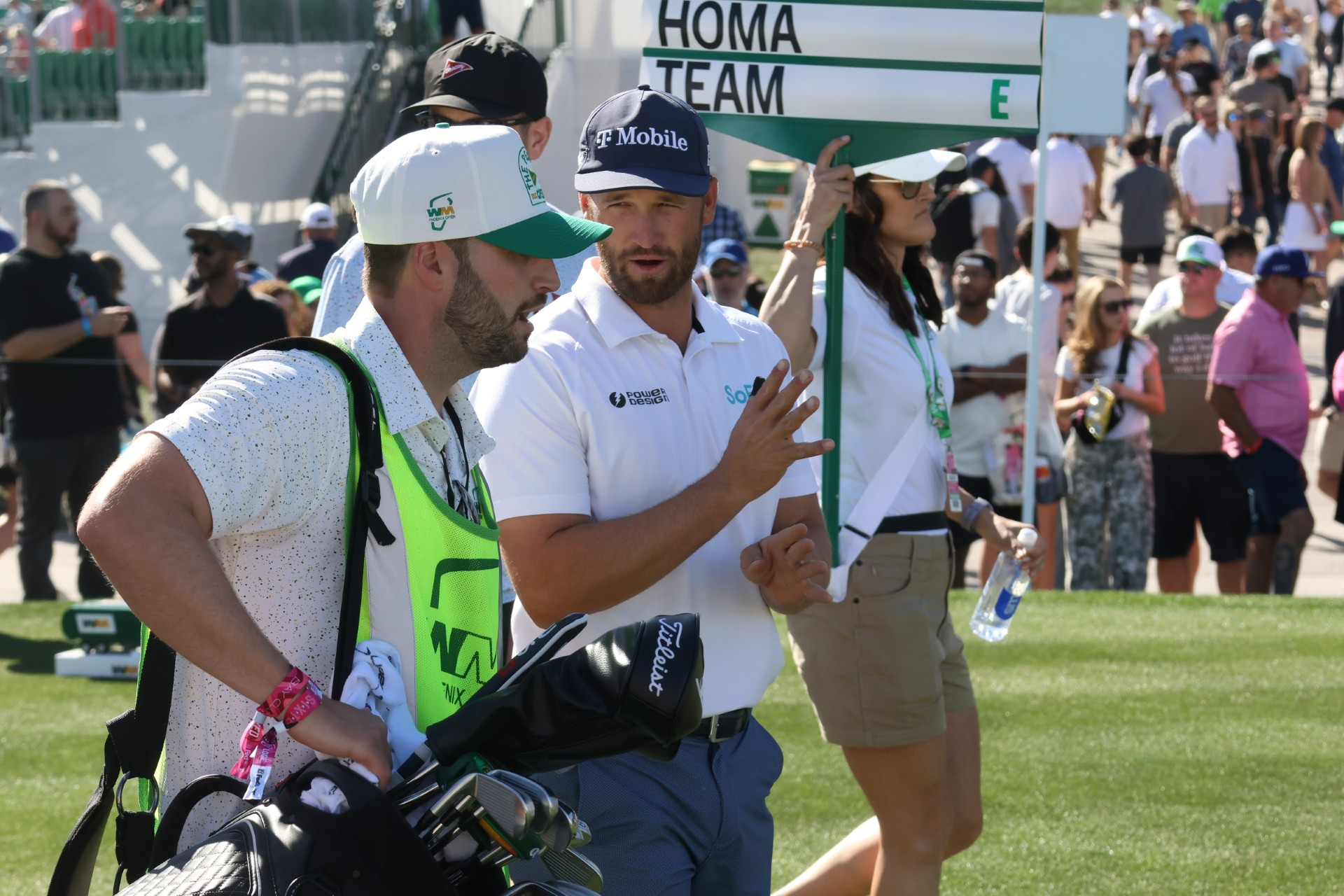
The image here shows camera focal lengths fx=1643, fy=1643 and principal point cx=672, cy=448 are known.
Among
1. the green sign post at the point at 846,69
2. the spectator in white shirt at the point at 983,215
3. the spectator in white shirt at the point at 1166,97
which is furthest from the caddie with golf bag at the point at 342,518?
the spectator in white shirt at the point at 1166,97

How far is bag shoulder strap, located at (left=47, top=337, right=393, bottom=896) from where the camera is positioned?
7.16 feet

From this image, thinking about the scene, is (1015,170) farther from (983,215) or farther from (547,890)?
(547,890)

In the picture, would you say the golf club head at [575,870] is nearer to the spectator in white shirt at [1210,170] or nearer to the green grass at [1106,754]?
the green grass at [1106,754]

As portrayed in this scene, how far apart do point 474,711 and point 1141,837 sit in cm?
401

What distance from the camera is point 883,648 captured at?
3.99 m

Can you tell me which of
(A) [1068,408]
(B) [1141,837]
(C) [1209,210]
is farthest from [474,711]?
(C) [1209,210]

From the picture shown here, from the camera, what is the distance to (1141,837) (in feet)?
17.9

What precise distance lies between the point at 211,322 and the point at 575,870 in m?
7.80

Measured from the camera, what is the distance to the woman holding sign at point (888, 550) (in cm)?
392

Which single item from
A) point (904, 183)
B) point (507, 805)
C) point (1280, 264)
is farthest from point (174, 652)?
point (1280, 264)

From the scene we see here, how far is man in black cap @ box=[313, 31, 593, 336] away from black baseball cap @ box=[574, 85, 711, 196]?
32.3 inches

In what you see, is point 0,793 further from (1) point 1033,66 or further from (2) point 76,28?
(2) point 76,28

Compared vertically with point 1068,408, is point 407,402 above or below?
above

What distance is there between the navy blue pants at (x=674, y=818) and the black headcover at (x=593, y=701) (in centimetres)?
103
